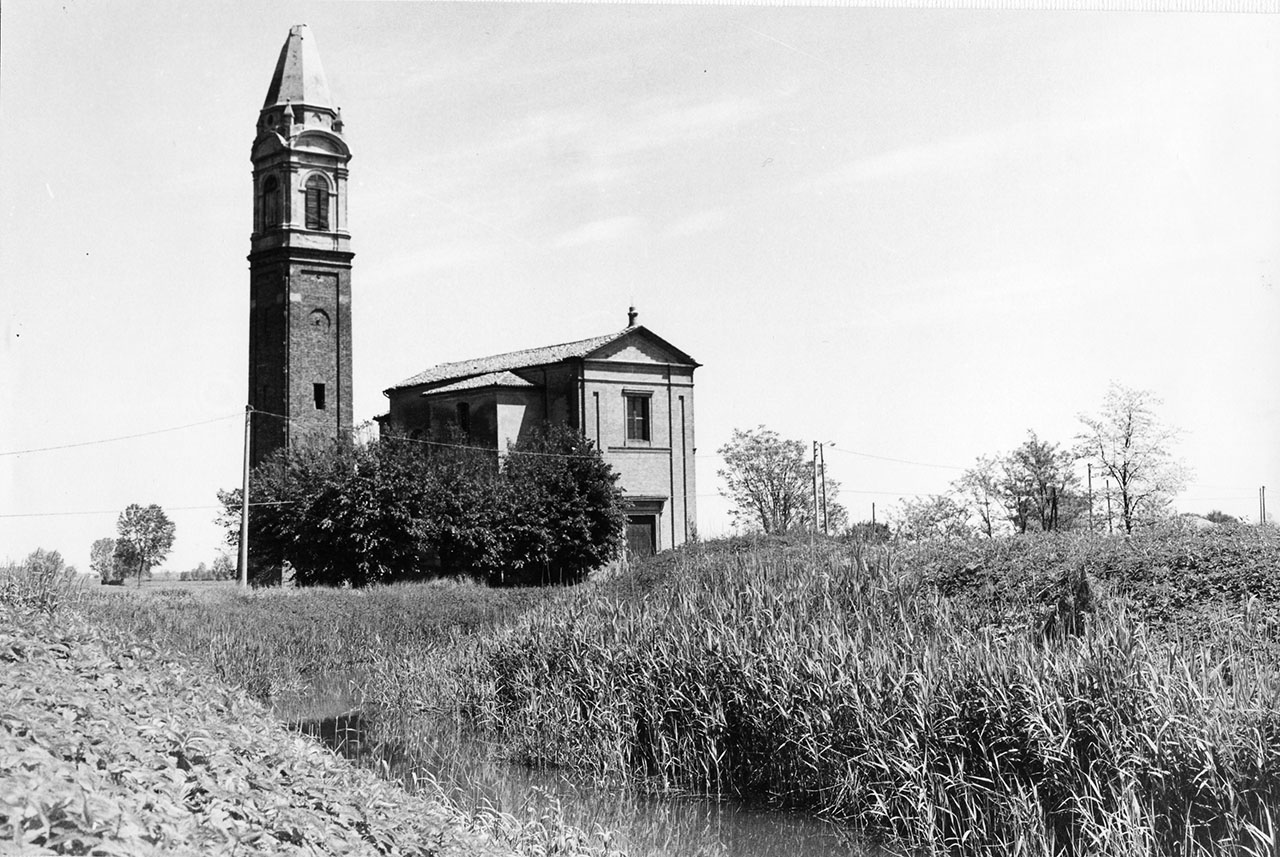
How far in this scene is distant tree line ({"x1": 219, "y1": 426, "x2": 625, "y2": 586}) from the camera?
31688 millimetres

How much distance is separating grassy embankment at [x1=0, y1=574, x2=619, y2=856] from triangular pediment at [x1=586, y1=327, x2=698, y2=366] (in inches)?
958

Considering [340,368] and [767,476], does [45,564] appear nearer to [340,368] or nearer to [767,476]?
[340,368]

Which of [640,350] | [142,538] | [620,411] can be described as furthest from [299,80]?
[142,538]

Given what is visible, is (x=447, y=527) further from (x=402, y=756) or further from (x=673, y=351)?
(x=402, y=756)

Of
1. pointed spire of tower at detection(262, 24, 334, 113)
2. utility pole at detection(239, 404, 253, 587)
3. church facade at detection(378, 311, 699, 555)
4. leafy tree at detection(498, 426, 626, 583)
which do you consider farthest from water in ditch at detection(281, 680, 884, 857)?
pointed spire of tower at detection(262, 24, 334, 113)

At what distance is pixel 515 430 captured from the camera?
120 ft

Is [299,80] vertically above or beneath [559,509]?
above

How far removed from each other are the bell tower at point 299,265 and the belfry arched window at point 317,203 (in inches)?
1.4

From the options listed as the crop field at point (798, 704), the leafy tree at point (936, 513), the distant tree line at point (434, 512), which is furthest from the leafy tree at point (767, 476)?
the crop field at point (798, 704)

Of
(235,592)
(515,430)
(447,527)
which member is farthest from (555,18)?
(515,430)

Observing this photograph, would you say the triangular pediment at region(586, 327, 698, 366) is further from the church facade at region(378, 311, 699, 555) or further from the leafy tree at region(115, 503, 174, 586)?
the leafy tree at region(115, 503, 174, 586)

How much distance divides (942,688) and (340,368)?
32115mm

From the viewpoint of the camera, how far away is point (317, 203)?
38.8m

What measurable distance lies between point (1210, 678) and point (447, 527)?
2631 centimetres
